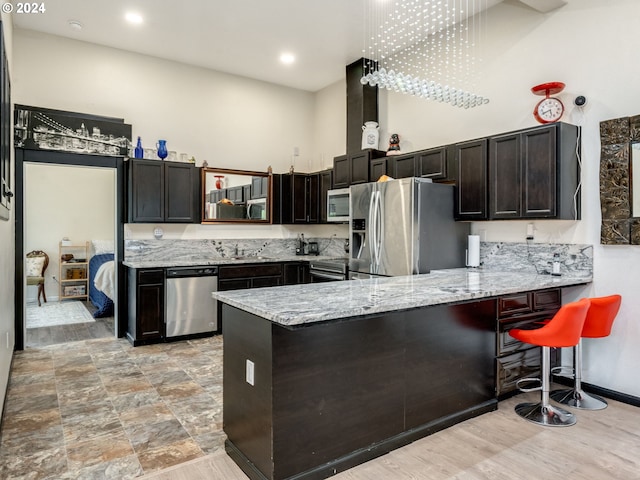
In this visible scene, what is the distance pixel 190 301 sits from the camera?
515cm

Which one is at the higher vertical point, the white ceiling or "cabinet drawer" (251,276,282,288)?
the white ceiling

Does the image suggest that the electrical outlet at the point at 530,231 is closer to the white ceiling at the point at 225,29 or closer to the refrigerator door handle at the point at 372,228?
the refrigerator door handle at the point at 372,228

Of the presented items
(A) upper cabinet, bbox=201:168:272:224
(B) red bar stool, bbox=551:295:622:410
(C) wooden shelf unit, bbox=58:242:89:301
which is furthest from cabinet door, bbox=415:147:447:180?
(C) wooden shelf unit, bbox=58:242:89:301

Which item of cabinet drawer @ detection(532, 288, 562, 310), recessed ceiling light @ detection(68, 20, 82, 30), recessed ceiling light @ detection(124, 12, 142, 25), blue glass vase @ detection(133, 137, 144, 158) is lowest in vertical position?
cabinet drawer @ detection(532, 288, 562, 310)

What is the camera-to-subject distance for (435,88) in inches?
132

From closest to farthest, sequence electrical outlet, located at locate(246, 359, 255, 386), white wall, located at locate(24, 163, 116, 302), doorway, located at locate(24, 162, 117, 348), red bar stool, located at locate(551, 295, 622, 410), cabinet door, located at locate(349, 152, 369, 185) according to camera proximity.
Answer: electrical outlet, located at locate(246, 359, 255, 386) < red bar stool, located at locate(551, 295, 622, 410) < cabinet door, located at locate(349, 152, 369, 185) < doorway, located at locate(24, 162, 117, 348) < white wall, located at locate(24, 163, 116, 302)

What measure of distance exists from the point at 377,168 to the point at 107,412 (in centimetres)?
371

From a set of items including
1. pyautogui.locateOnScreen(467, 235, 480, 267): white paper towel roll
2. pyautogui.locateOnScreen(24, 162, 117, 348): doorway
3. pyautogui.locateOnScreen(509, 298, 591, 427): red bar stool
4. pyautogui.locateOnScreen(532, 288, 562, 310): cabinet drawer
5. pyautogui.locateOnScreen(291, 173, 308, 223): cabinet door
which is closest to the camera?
pyautogui.locateOnScreen(509, 298, 591, 427): red bar stool

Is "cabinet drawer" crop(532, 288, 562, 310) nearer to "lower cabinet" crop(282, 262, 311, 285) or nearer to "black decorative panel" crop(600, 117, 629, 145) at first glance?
"black decorative panel" crop(600, 117, 629, 145)

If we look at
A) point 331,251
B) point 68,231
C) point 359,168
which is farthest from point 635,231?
point 68,231

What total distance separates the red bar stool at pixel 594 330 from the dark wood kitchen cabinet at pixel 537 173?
0.75m

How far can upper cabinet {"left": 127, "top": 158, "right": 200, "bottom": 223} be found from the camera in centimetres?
512

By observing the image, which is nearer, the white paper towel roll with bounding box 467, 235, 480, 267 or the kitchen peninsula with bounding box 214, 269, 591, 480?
the kitchen peninsula with bounding box 214, 269, 591, 480

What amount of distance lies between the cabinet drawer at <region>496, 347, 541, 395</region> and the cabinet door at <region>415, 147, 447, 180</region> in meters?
1.86
